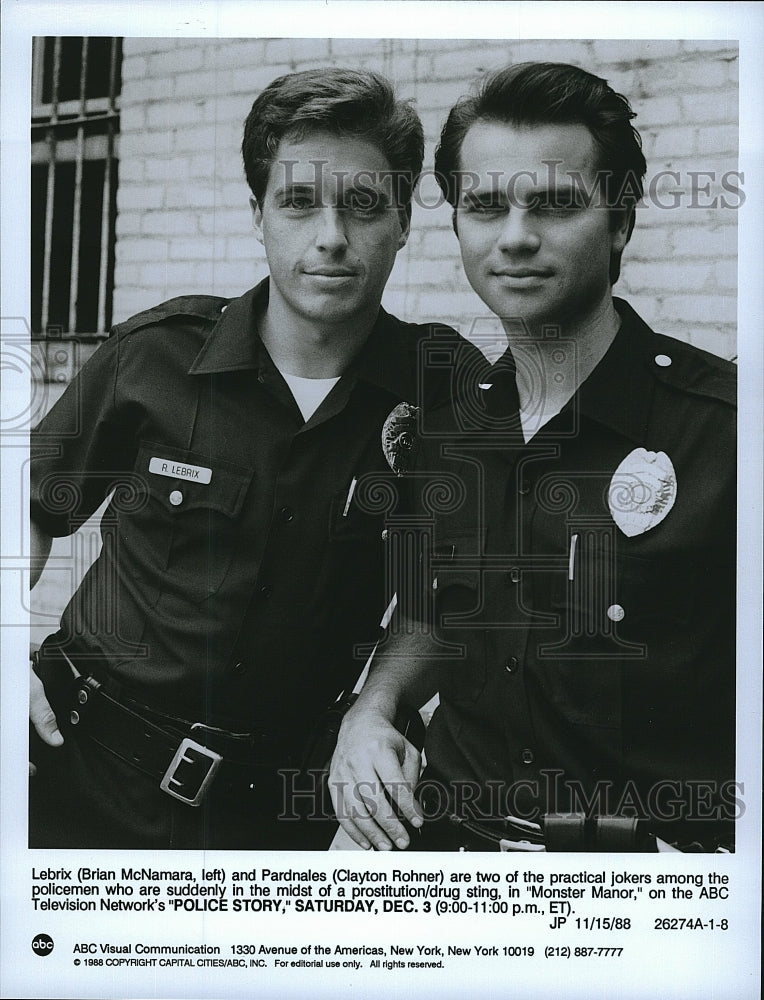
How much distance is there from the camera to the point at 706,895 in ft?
10.9

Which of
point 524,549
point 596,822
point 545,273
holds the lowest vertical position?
point 596,822

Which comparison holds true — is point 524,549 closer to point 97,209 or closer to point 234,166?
point 234,166

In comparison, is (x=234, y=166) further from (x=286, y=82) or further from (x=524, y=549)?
(x=524, y=549)

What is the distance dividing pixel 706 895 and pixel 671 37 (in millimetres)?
2554

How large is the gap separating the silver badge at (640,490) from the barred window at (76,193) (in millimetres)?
1603

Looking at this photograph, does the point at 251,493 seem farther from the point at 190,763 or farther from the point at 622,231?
the point at 622,231

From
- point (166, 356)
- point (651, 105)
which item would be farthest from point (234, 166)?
point (651, 105)

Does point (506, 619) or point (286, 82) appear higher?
point (286, 82)

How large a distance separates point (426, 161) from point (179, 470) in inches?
46.1

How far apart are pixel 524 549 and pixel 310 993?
148cm

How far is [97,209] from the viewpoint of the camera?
337cm

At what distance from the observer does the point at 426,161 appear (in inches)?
129

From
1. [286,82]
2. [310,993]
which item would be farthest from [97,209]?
[310,993]

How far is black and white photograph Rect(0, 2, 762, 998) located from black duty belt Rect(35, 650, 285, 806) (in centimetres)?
1
